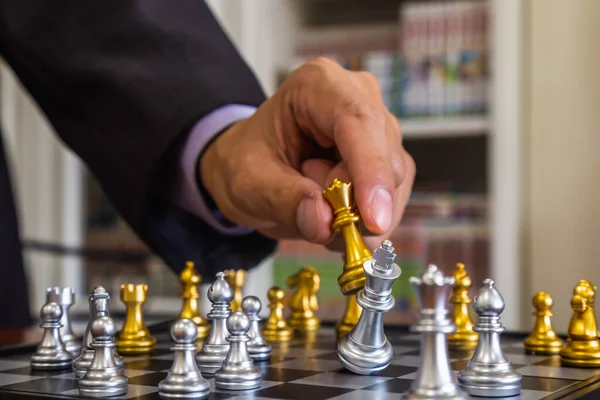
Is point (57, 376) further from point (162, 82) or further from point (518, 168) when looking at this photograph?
point (518, 168)

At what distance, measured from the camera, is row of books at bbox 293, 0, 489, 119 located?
2.59 m

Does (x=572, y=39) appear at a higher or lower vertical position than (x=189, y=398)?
higher

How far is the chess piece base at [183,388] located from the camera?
65cm

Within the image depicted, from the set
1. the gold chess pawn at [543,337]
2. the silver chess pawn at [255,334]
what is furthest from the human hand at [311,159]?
the gold chess pawn at [543,337]

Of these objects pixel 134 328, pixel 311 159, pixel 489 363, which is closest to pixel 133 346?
pixel 134 328

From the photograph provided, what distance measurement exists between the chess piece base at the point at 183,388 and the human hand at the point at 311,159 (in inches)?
11.6

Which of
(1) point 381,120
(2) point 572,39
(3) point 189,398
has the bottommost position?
(3) point 189,398

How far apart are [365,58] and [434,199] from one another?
1.74 ft

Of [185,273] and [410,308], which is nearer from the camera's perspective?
[185,273]

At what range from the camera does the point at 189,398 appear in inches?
25.5

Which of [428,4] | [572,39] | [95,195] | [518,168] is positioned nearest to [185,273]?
[518,168]

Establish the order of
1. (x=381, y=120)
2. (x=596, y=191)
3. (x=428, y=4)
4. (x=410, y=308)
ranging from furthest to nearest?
(x=428, y=4), (x=410, y=308), (x=596, y=191), (x=381, y=120)

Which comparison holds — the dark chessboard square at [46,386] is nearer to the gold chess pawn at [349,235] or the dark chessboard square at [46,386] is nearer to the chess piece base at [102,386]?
the chess piece base at [102,386]

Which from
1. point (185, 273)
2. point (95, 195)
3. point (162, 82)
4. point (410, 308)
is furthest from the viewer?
point (95, 195)
